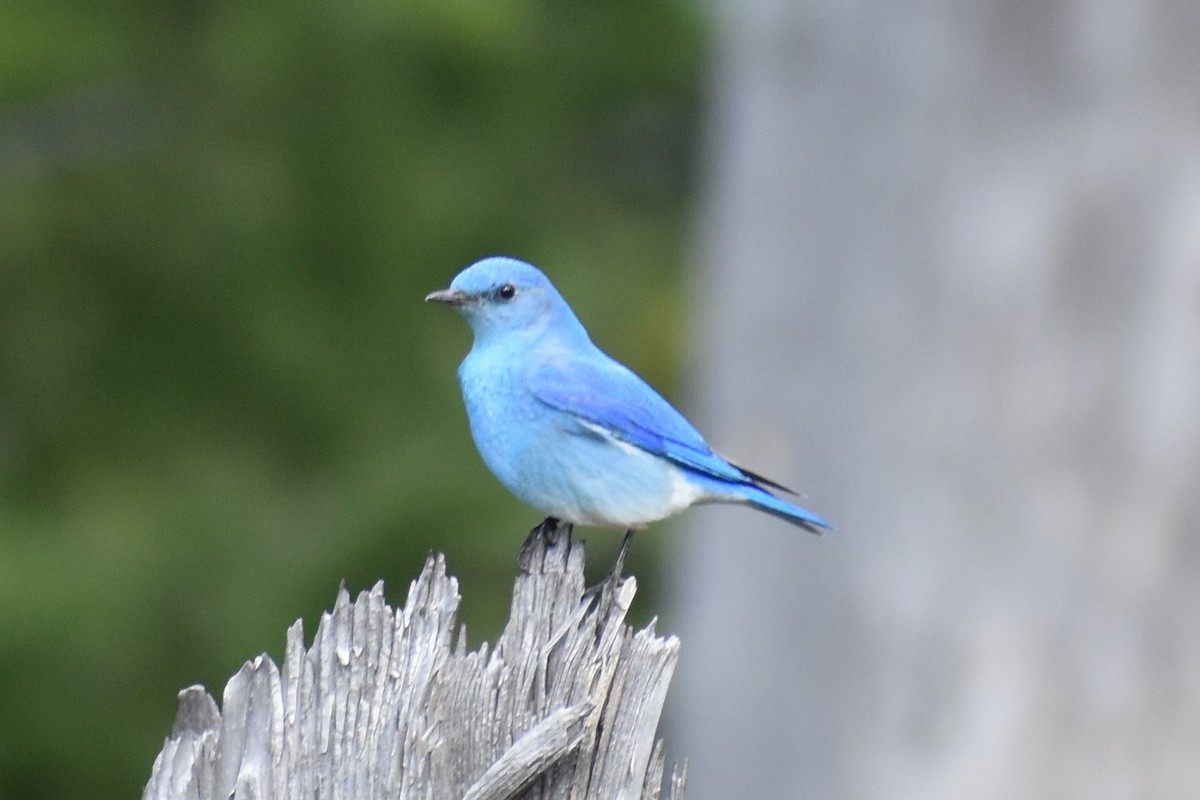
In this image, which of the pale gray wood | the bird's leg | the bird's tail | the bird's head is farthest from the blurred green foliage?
the pale gray wood

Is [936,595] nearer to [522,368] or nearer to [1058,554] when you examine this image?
[1058,554]

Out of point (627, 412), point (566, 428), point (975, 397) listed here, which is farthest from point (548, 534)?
point (975, 397)

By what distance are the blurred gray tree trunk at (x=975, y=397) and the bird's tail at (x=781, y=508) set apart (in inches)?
18.9

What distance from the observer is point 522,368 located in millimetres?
4738

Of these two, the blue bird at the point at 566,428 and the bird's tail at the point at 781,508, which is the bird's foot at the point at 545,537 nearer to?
the blue bird at the point at 566,428

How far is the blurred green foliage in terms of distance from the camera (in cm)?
764

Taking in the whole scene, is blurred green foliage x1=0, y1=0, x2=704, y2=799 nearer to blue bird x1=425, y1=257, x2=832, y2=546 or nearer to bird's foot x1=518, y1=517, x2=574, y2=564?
blue bird x1=425, y1=257, x2=832, y2=546

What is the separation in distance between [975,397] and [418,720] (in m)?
2.28

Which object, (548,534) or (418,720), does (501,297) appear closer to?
(548,534)

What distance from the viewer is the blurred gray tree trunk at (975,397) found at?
4.69 meters

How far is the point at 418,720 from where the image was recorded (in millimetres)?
3096

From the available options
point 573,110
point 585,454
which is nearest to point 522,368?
point 585,454

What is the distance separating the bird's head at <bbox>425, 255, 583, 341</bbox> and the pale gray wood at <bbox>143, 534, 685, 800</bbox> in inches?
64.1

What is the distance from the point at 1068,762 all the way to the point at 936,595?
538 mm
